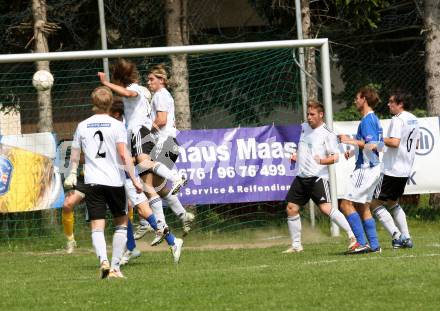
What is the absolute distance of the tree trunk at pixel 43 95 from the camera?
1568 cm

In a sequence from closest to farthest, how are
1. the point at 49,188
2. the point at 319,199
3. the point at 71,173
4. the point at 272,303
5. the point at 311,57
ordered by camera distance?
the point at 272,303 < the point at 71,173 < the point at 319,199 < the point at 49,188 < the point at 311,57

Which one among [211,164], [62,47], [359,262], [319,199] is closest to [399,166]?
[319,199]

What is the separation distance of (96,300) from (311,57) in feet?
32.0

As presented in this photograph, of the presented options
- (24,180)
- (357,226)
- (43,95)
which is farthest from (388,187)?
(43,95)

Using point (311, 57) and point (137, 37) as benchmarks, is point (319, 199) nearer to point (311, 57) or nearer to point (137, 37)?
point (311, 57)

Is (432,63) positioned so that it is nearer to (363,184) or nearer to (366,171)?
(366,171)

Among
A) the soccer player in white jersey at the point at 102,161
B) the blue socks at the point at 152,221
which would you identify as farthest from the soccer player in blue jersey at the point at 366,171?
the soccer player in white jersey at the point at 102,161

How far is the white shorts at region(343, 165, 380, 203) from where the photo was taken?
12477mm

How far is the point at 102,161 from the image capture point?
33.5 feet

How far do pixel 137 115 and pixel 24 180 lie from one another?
3.35 m

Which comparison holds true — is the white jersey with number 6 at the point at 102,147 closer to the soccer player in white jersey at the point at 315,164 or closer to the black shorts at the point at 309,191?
the soccer player in white jersey at the point at 315,164

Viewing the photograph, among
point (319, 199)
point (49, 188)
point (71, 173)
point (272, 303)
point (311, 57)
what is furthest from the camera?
point (311, 57)

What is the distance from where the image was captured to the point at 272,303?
8.16m

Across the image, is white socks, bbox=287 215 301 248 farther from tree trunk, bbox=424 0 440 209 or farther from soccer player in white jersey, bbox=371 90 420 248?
tree trunk, bbox=424 0 440 209
